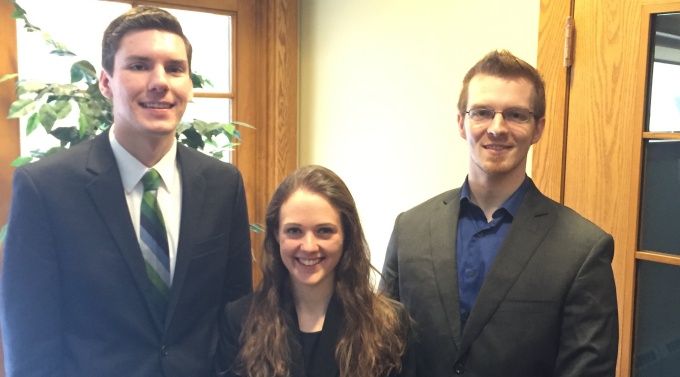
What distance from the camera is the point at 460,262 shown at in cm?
134

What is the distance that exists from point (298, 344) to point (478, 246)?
44 centimetres

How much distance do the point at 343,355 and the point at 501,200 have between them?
47 centimetres

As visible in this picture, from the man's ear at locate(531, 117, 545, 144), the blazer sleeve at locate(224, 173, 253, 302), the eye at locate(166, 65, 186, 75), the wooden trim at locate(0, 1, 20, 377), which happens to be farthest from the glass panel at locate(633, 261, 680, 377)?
the wooden trim at locate(0, 1, 20, 377)

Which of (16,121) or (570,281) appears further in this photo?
(16,121)

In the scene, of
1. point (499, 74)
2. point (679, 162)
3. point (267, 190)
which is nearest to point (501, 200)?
point (499, 74)

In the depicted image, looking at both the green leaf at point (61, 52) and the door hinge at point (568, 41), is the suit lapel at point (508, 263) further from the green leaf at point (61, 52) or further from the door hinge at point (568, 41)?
the green leaf at point (61, 52)

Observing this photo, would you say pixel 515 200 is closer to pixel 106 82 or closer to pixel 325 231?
pixel 325 231

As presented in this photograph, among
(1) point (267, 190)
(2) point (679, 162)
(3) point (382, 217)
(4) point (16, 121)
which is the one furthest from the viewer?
(1) point (267, 190)

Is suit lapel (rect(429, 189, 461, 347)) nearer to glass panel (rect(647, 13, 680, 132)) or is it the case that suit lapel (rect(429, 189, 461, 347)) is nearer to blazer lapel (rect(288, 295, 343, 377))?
blazer lapel (rect(288, 295, 343, 377))

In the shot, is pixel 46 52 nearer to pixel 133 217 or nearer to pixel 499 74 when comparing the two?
pixel 133 217

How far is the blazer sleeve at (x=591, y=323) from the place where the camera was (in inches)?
46.4

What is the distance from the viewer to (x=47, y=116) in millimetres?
1874

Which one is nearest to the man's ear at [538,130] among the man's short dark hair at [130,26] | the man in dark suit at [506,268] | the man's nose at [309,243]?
the man in dark suit at [506,268]

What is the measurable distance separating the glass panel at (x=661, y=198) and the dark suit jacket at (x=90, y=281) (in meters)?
1.11
